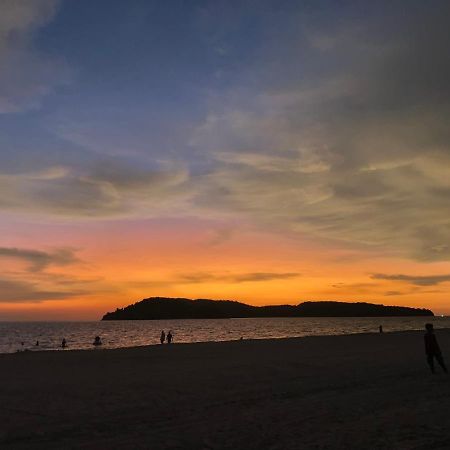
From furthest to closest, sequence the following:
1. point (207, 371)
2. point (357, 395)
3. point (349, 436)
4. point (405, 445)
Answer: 1. point (207, 371)
2. point (357, 395)
3. point (349, 436)
4. point (405, 445)

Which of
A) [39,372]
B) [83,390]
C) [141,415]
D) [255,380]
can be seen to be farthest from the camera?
[39,372]

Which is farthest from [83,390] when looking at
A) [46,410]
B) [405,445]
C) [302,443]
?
[405,445]

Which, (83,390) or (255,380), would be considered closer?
(83,390)

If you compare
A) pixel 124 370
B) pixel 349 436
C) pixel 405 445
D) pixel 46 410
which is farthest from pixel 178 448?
pixel 124 370

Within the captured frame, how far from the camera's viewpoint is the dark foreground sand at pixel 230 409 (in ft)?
27.8

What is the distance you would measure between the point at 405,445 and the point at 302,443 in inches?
66.4

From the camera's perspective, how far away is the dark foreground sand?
8.47 metres

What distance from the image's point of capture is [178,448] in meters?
8.00

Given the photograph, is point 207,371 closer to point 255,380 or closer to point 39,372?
point 255,380

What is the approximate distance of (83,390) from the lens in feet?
50.0

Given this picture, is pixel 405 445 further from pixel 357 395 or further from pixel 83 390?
pixel 83 390

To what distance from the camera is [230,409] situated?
1124cm

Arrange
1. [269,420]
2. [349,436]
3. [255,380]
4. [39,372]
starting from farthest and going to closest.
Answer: [39,372], [255,380], [269,420], [349,436]

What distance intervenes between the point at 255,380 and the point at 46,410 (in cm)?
727
